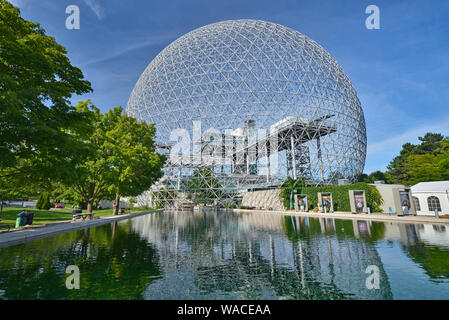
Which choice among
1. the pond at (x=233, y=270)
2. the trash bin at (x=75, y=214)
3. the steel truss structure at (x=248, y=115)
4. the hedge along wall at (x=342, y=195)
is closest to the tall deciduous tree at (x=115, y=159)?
the trash bin at (x=75, y=214)

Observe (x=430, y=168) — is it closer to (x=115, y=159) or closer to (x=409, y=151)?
(x=409, y=151)

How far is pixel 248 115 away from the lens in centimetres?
3694

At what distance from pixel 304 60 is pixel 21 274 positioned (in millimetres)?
45399

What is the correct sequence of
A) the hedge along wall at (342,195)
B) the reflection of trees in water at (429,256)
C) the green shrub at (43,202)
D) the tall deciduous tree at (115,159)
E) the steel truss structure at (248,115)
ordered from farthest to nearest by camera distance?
the steel truss structure at (248,115) < the green shrub at (43,202) < the hedge along wall at (342,195) < the tall deciduous tree at (115,159) < the reflection of trees in water at (429,256)

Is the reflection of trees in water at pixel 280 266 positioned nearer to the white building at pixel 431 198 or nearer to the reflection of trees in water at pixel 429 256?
the reflection of trees in water at pixel 429 256

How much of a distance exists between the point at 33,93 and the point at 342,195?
28588 millimetres

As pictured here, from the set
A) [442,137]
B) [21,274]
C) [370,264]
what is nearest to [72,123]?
[21,274]

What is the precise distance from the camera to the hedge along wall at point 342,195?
2420 cm

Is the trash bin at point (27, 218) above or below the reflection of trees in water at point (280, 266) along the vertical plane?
above

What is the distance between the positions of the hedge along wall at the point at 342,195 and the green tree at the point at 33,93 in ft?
87.4

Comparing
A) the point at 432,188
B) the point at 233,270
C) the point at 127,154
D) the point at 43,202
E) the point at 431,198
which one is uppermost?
the point at 127,154

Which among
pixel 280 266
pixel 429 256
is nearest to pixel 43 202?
pixel 280 266

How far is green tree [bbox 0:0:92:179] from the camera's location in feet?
24.7
